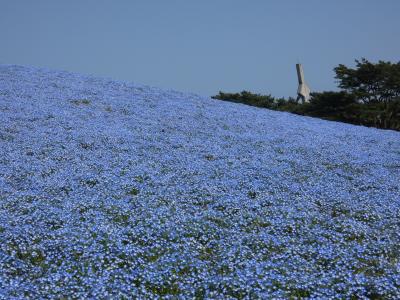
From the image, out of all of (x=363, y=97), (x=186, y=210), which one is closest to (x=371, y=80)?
(x=363, y=97)

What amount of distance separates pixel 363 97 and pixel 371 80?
64.9 inches

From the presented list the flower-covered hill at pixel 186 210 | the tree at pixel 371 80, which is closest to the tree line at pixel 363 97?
the tree at pixel 371 80

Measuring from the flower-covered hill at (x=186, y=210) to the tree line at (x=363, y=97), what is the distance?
753 inches

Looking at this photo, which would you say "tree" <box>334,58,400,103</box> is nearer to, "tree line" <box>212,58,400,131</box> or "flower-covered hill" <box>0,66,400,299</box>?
"tree line" <box>212,58,400,131</box>

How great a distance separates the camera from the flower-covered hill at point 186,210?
20.0 feet

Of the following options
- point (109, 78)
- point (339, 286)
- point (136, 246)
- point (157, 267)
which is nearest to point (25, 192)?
point (136, 246)

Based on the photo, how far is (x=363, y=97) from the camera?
35.0 metres

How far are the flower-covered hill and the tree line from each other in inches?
753

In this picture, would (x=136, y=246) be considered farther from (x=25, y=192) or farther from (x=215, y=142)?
(x=215, y=142)

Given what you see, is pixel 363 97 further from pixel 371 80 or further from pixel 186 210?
pixel 186 210

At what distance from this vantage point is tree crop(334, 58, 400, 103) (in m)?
34.4

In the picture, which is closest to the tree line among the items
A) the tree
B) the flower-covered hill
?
the tree

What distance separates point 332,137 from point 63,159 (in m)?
9.74

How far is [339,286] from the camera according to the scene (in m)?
6.00
